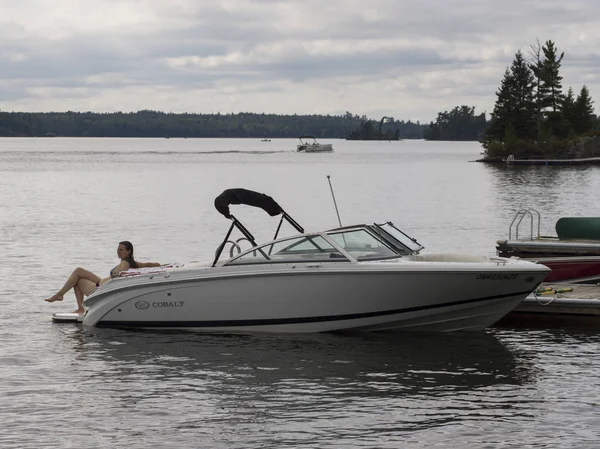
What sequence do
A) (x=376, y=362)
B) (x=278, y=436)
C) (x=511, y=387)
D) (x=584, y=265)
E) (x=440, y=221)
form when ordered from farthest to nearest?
(x=440, y=221) < (x=584, y=265) < (x=376, y=362) < (x=511, y=387) < (x=278, y=436)

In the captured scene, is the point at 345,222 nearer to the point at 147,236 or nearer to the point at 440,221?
the point at 440,221

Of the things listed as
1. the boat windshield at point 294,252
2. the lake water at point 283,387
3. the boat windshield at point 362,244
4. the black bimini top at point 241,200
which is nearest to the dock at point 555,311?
the lake water at point 283,387

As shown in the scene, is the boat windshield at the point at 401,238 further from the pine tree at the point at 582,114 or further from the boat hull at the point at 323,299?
the pine tree at the point at 582,114

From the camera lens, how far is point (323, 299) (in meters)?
17.2

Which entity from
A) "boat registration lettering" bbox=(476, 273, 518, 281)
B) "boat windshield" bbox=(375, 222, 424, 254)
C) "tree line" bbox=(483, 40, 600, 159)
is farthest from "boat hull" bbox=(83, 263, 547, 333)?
"tree line" bbox=(483, 40, 600, 159)

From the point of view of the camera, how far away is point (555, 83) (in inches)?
4975

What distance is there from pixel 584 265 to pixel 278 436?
10.6 metres

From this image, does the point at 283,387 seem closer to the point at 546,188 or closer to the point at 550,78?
the point at 546,188

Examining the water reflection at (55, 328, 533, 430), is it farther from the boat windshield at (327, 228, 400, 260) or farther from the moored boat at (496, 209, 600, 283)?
the moored boat at (496, 209, 600, 283)

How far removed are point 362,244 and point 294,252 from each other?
1.18m

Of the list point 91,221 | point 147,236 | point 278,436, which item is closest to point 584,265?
point 278,436

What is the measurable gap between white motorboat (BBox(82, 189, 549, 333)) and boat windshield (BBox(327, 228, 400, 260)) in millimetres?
17

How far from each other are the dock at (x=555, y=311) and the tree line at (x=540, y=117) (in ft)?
352

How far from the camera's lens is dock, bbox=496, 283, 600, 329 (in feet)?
59.6
